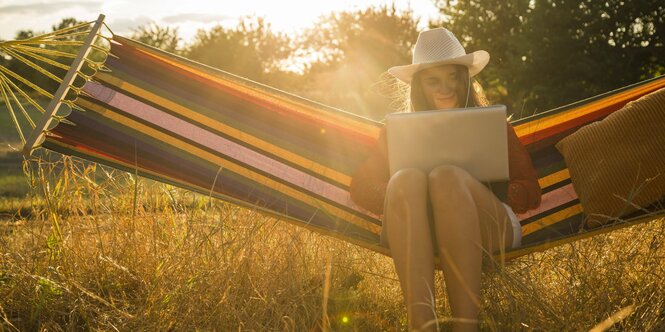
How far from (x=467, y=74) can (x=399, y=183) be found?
88cm

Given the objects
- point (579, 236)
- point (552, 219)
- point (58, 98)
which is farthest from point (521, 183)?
point (58, 98)

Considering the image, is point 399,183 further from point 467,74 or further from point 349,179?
point 467,74

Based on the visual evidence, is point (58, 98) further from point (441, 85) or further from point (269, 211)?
point (441, 85)

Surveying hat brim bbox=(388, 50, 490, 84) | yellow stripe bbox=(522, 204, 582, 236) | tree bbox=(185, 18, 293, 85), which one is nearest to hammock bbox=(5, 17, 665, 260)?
yellow stripe bbox=(522, 204, 582, 236)

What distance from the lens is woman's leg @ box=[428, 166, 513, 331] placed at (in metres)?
2.00

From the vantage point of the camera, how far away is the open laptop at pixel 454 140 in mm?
2115

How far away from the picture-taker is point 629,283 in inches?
89.5

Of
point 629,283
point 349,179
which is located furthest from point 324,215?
point 629,283

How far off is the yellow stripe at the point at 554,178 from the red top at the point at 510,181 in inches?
4.3

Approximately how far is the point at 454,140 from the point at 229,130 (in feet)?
3.42

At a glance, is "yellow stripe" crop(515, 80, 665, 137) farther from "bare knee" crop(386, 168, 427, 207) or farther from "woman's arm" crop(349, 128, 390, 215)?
"bare knee" crop(386, 168, 427, 207)

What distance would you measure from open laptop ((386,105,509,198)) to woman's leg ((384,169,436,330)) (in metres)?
0.10

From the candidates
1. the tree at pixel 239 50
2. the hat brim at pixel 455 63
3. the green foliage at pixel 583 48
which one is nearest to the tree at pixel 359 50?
the tree at pixel 239 50

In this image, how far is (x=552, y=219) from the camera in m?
2.57
